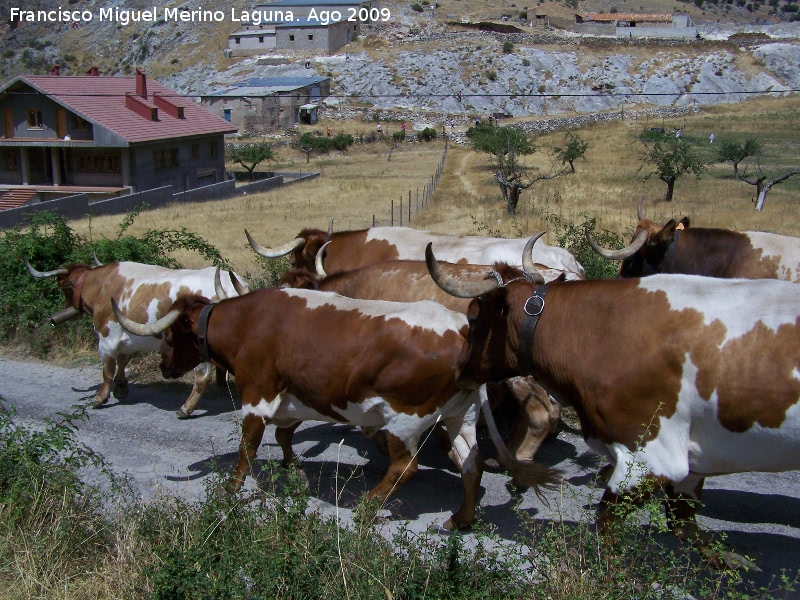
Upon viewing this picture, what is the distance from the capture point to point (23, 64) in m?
110

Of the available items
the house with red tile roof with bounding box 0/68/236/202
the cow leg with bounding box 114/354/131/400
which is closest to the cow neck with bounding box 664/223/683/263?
the cow leg with bounding box 114/354/131/400

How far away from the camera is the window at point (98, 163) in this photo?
131ft

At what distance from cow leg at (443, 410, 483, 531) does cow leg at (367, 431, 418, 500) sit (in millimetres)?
385

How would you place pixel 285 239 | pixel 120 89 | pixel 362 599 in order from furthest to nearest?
pixel 120 89 < pixel 285 239 < pixel 362 599

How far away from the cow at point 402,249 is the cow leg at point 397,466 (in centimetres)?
279

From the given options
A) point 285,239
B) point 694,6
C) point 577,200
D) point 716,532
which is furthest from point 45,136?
point 694,6

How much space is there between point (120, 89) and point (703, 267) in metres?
40.4

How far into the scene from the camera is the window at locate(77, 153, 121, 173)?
131ft

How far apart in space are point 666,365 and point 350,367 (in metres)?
2.46

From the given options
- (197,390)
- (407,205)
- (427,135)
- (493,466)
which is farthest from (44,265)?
(427,135)

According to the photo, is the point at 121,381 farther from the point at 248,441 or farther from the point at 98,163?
the point at 98,163

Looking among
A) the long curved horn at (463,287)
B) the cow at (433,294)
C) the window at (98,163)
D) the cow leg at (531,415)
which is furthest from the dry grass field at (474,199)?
the long curved horn at (463,287)

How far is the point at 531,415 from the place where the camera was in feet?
25.4

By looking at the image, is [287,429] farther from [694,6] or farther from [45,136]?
[694,6]
